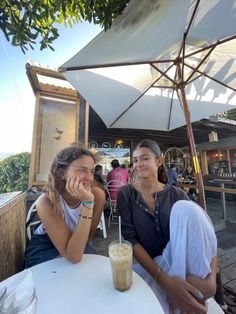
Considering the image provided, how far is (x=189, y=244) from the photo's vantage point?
1010 millimetres

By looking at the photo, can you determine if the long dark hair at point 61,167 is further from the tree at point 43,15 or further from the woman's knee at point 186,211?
the tree at point 43,15

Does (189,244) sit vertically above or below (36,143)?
below

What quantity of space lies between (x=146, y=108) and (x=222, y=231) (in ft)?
10.1

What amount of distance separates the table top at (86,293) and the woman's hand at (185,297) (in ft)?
0.95

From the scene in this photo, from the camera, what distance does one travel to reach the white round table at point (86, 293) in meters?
0.67

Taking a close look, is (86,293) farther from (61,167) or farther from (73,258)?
(61,167)

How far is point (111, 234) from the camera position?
12.1 feet

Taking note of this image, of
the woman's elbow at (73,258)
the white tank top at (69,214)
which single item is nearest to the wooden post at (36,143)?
the white tank top at (69,214)

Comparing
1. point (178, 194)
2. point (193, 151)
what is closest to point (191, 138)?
point (193, 151)

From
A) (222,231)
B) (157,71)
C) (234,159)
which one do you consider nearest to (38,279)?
(157,71)

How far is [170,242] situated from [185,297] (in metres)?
0.28

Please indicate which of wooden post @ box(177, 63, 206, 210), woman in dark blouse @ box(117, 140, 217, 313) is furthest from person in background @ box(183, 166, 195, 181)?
woman in dark blouse @ box(117, 140, 217, 313)

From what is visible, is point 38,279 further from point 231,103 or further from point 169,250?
point 231,103

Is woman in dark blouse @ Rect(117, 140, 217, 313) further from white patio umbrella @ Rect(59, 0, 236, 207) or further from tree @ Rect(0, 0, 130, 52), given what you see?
tree @ Rect(0, 0, 130, 52)
